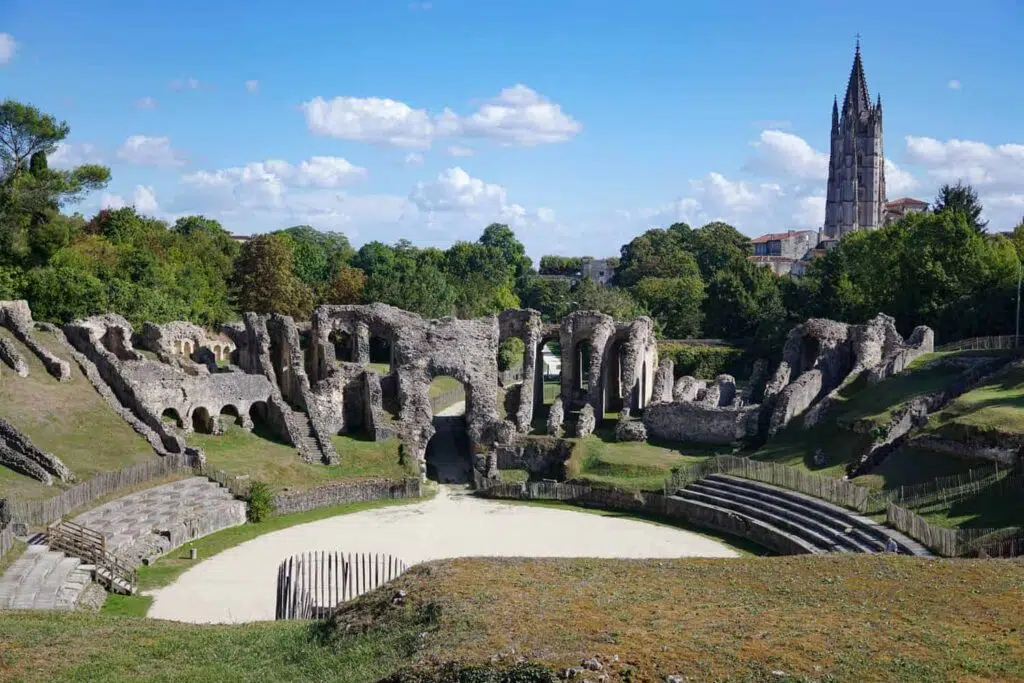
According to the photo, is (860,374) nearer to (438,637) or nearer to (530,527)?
(530,527)

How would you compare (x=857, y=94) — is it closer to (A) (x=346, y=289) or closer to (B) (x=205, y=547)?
(A) (x=346, y=289)

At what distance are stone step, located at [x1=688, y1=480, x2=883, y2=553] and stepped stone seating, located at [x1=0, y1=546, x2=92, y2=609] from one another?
904 inches

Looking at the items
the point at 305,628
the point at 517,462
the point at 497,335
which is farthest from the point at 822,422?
the point at 305,628

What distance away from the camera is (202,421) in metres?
51.1

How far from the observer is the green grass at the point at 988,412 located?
36.5 metres

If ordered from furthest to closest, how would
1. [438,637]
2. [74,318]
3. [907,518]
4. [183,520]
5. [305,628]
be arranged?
1. [74,318]
2. [183,520]
3. [907,518]
4. [305,628]
5. [438,637]

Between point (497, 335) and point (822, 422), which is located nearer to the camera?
point (822, 422)

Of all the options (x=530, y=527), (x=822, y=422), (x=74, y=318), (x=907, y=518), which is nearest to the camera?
→ (x=907, y=518)

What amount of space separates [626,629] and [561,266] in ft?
506

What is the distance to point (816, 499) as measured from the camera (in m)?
39.3

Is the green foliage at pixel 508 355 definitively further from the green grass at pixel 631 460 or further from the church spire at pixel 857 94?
the church spire at pixel 857 94

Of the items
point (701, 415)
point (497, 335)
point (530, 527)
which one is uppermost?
point (497, 335)

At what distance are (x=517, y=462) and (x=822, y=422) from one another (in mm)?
13810

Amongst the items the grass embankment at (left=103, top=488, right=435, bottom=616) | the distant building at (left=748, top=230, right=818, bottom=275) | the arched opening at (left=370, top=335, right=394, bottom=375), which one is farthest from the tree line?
the distant building at (left=748, top=230, right=818, bottom=275)
